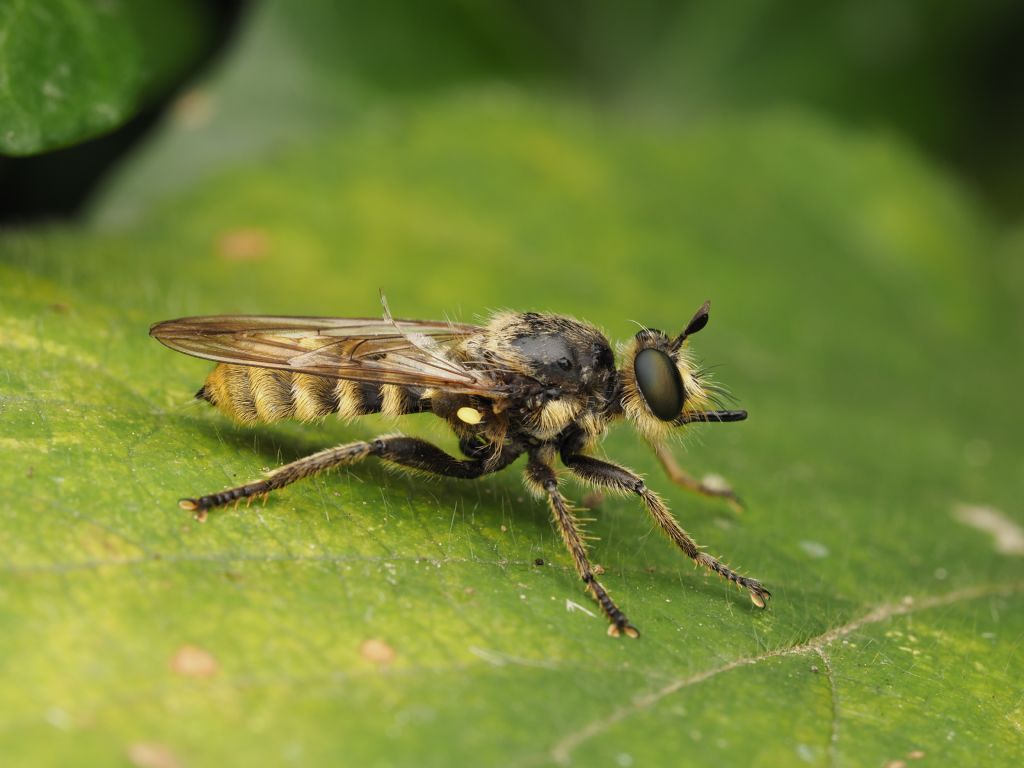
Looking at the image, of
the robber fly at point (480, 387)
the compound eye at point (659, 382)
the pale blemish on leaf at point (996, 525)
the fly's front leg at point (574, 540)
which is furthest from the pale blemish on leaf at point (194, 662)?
the pale blemish on leaf at point (996, 525)

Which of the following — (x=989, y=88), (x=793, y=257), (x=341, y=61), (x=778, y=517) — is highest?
(x=989, y=88)

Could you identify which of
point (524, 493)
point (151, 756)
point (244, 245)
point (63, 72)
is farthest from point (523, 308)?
point (151, 756)

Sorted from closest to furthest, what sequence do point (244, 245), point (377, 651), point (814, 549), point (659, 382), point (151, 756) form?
point (151, 756)
point (377, 651)
point (659, 382)
point (814, 549)
point (244, 245)

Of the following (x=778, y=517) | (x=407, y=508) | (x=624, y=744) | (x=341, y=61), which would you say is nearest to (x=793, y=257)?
(x=778, y=517)

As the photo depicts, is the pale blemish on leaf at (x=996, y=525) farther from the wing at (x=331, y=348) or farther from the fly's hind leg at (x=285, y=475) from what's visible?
the fly's hind leg at (x=285, y=475)

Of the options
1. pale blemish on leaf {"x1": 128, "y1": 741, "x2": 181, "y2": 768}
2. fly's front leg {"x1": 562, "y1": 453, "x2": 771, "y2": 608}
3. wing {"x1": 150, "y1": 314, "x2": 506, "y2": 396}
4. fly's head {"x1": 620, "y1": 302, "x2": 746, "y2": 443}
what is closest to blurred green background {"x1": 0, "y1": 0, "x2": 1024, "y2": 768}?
pale blemish on leaf {"x1": 128, "y1": 741, "x2": 181, "y2": 768}

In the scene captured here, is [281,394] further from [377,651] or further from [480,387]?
[377,651]

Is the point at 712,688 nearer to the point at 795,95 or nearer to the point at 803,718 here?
the point at 803,718
